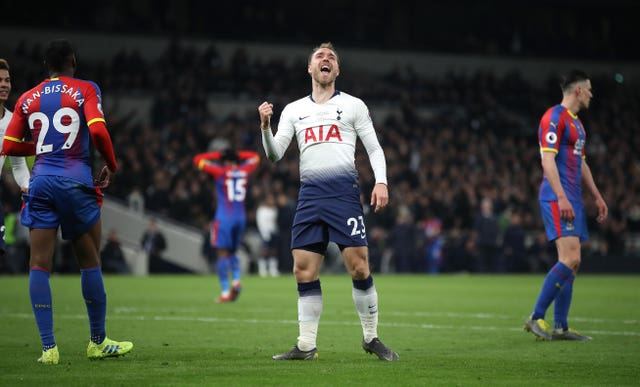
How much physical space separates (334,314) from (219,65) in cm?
2518

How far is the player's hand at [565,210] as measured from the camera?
34.1 feet

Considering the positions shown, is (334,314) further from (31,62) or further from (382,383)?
(31,62)

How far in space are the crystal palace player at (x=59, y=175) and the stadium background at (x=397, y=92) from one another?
19738 millimetres

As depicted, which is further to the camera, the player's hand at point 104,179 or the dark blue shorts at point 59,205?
the player's hand at point 104,179

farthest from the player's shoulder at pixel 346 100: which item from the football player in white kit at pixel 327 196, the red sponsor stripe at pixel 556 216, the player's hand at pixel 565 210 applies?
the red sponsor stripe at pixel 556 216

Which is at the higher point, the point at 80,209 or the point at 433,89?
the point at 433,89

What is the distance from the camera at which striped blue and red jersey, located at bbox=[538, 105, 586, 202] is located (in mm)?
10891

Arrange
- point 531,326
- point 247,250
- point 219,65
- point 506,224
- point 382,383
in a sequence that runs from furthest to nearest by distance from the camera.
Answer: point 219,65 < point 506,224 < point 247,250 < point 531,326 < point 382,383

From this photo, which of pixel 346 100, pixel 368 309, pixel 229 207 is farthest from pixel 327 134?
pixel 229 207

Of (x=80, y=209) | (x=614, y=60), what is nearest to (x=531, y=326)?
(x=80, y=209)

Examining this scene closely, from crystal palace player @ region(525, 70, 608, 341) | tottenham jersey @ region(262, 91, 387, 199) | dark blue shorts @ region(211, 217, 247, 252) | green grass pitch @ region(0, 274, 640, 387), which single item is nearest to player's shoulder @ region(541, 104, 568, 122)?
crystal palace player @ region(525, 70, 608, 341)

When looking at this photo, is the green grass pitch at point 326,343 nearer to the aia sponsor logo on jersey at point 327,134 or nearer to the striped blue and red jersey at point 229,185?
the striped blue and red jersey at point 229,185

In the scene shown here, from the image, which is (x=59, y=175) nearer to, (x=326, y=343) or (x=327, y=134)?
(x=327, y=134)

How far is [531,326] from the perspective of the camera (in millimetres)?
10766
